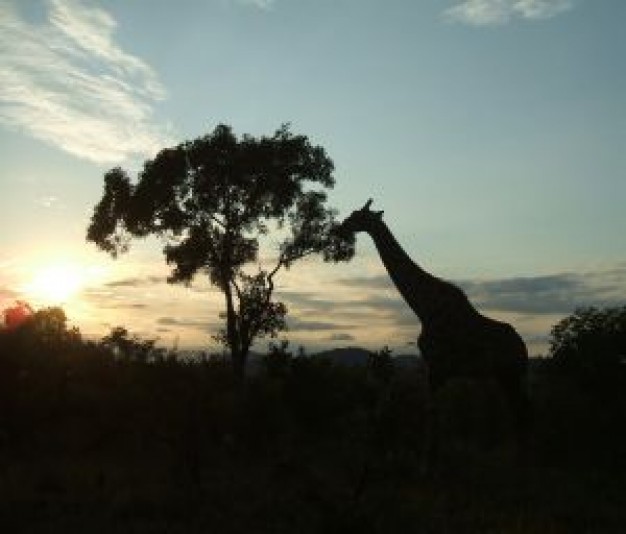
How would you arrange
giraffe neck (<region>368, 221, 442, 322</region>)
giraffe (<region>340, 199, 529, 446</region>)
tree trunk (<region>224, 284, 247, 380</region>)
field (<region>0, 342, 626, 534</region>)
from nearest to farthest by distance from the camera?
field (<region>0, 342, 626, 534</region>), giraffe (<region>340, 199, 529, 446</region>), giraffe neck (<region>368, 221, 442, 322</region>), tree trunk (<region>224, 284, 247, 380</region>)

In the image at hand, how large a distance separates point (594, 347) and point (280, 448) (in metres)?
8.04

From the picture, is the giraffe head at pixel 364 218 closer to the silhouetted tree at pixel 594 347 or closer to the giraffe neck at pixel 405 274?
the giraffe neck at pixel 405 274

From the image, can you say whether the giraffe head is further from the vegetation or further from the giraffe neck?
the vegetation

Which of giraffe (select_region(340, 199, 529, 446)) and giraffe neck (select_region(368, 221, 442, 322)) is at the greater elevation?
giraffe neck (select_region(368, 221, 442, 322))

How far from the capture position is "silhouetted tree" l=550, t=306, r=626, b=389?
2173 cm

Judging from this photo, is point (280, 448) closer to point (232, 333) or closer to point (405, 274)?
point (405, 274)

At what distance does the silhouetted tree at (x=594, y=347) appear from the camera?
856 inches

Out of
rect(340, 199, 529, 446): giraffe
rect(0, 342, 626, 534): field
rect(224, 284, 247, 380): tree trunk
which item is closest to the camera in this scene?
rect(0, 342, 626, 534): field

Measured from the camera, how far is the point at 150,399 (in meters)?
A: 19.0

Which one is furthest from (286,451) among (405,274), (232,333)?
(232,333)

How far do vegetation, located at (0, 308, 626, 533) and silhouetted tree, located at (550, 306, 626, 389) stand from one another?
0.12 metres

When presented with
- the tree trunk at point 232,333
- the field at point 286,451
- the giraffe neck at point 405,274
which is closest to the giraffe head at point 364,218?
the giraffe neck at point 405,274

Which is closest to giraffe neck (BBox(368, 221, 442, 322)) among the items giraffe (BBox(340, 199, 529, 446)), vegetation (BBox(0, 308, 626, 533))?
giraffe (BBox(340, 199, 529, 446))

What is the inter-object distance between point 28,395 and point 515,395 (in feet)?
39.3
